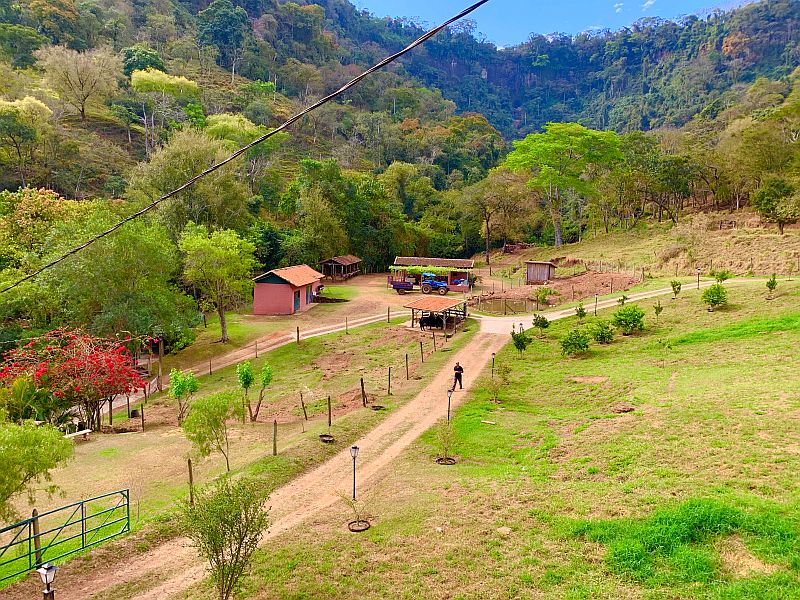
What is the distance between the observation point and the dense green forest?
30.0 metres

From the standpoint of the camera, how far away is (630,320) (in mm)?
25594

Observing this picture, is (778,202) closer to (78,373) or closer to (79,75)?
(78,373)

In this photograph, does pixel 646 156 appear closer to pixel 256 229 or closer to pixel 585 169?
pixel 585 169

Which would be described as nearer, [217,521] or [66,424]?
[217,521]

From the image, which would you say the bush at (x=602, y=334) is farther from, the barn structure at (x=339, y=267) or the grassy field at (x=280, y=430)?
the barn structure at (x=339, y=267)

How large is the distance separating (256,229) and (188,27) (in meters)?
82.2

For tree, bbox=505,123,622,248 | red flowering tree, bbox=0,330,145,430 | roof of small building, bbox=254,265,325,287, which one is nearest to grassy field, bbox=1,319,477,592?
red flowering tree, bbox=0,330,145,430

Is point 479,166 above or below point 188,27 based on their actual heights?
below

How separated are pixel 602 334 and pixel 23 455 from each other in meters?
23.4

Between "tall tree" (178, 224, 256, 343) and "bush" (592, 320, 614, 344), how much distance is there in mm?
21800

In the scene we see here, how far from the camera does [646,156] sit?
190 ft

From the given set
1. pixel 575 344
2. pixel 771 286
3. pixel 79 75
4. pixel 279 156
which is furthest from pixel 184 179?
pixel 279 156

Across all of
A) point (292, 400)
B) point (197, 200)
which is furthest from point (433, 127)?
point (292, 400)

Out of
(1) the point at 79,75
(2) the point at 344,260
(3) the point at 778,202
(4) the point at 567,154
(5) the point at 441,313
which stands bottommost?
(5) the point at 441,313
